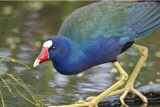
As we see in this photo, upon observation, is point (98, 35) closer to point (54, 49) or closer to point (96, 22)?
point (96, 22)

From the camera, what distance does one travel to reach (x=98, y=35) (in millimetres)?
4316

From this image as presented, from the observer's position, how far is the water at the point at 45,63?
4840mm

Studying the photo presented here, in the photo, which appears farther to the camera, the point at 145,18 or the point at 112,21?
the point at 145,18

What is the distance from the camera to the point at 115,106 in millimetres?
4664

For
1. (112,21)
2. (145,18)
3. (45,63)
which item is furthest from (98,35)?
(45,63)

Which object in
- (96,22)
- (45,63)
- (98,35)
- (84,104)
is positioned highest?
(45,63)

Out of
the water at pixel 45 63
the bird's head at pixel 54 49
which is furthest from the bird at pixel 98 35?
the water at pixel 45 63

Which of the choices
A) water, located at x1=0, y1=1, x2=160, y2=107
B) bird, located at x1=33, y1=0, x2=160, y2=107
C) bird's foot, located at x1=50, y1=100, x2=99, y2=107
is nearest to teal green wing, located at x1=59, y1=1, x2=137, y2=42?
bird, located at x1=33, y1=0, x2=160, y2=107

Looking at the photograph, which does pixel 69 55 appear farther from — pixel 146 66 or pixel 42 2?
pixel 42 2

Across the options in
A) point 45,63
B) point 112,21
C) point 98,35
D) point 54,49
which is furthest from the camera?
point 45,63

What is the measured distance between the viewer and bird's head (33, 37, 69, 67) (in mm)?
4086

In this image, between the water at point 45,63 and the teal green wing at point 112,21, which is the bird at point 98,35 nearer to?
the teal green wing at point 112,21

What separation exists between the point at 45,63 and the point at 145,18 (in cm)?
180

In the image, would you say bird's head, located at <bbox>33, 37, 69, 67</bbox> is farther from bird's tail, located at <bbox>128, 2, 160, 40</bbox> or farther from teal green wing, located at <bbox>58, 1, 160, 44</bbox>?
bird's tail, located at <bbox>128, 2, 160, 40</bbox>
